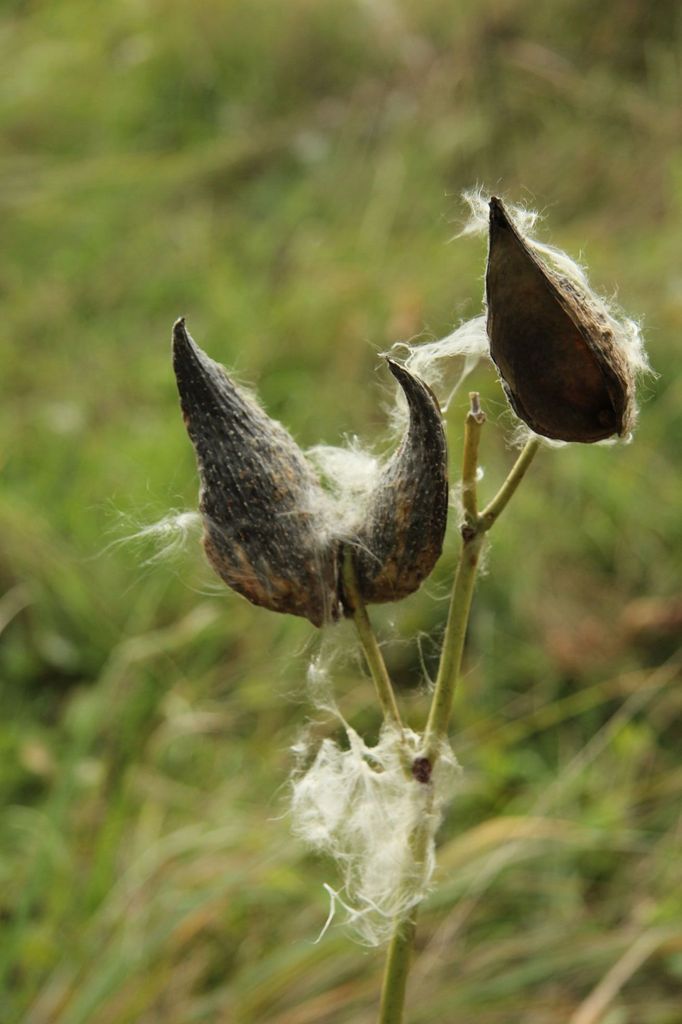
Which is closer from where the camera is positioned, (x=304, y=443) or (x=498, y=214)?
(x=498, y=214)

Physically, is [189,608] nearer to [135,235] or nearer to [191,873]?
[191,873]

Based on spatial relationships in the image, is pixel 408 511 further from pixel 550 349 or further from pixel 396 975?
pixel 396 975

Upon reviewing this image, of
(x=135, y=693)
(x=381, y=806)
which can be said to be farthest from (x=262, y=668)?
(x=381, y=806)

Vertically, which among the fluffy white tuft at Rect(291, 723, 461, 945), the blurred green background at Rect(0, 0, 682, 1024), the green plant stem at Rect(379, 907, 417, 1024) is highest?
the blurred green background at Rect(0, 0, 682, 1024)

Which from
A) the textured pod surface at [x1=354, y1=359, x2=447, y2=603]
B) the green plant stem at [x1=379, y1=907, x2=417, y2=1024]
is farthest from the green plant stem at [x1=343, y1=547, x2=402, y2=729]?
the green plant stem at [x1=379, y1=907, x2=417, y2=1024]

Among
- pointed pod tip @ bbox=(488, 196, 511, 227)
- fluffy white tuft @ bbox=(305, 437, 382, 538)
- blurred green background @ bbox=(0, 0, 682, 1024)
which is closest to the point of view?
pointed pod tip @ bbox=(488, 196, 511, 227)

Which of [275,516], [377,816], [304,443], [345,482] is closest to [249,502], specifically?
[275,516]

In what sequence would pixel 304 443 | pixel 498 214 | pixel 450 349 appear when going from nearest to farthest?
pixel 498 214, pixel 450 349, pixel 304 443

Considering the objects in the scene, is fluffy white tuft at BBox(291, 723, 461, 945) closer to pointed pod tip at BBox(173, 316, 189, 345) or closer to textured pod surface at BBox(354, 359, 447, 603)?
textured pod surface at BBox(354, 359, 447, 603)
